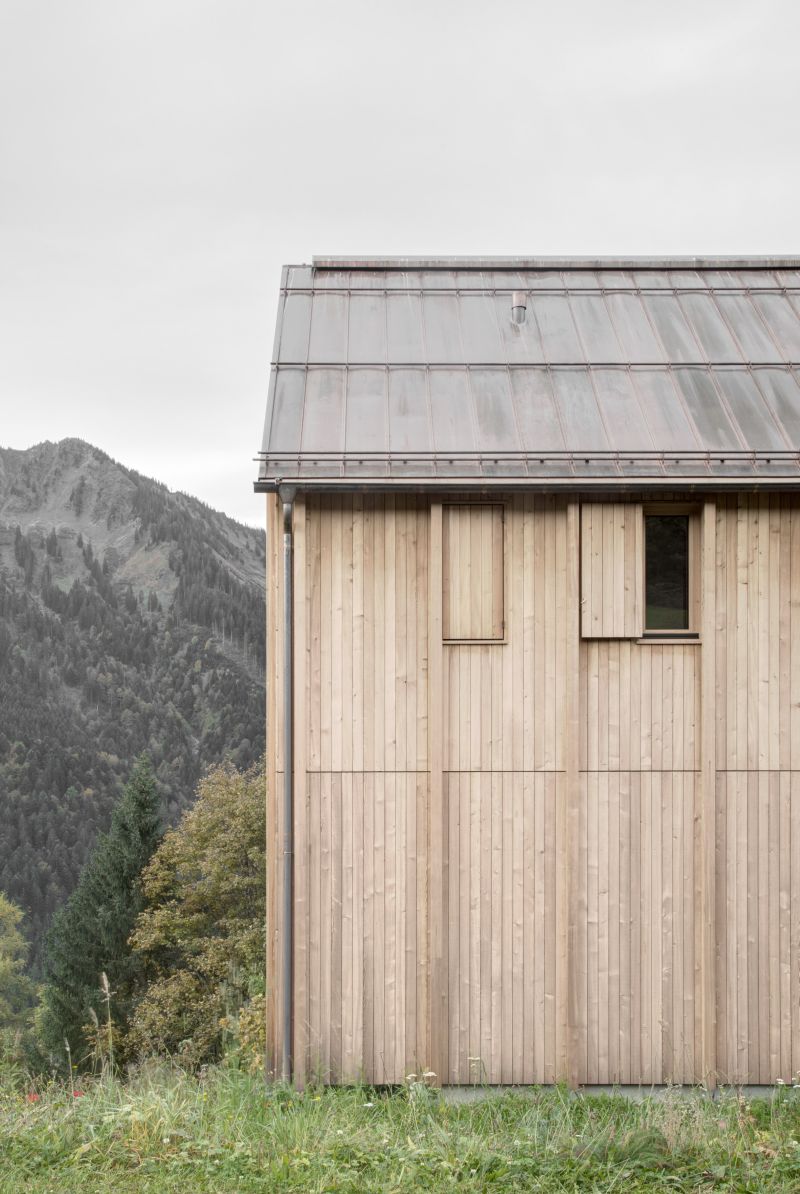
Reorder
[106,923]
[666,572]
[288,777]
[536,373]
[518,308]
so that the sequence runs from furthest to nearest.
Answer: [106,923]
[518,308]
[536,373]
[666,572]
[288,777]

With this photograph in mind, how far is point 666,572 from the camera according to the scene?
7945mm

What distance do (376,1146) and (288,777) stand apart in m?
2.91

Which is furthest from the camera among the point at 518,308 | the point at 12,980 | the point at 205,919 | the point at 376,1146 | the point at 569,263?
the point at 12,980

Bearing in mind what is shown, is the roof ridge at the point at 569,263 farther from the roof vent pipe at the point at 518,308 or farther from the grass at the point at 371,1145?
the grass at the point at 371,1145

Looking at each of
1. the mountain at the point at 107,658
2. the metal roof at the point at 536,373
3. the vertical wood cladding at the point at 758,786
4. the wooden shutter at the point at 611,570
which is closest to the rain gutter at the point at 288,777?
the metal roof at the point at 536,373

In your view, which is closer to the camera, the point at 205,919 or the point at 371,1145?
the point at 371,1145

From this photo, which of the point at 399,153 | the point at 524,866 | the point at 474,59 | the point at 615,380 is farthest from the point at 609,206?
the point at 524,866

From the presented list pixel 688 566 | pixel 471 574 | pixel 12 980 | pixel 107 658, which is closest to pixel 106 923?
pixel 12 980

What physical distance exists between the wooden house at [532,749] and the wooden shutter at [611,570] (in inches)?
0.8

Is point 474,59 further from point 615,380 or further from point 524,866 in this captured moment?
point 524,866

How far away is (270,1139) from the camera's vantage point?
6.00 metres

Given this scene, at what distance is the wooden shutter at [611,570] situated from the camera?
7707 mm

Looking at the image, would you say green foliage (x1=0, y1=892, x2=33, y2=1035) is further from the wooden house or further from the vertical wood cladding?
the vertical wood cladding

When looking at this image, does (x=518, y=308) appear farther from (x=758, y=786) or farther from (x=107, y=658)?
(x=107, y=658)
